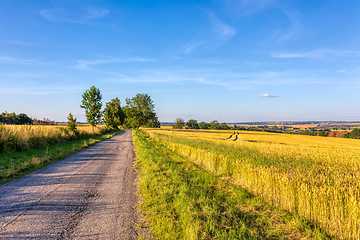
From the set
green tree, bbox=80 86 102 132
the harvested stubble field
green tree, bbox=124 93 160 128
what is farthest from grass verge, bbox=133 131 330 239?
green tree, bbox=124 93 160 128

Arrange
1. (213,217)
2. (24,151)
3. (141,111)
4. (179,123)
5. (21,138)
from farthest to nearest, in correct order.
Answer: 1. (179,123)
2. (141,111)
3. (21,138)
4. (24,151)
5. (213,217)

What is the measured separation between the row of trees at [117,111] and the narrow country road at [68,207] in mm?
35496

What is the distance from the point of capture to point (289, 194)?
5.20 metres

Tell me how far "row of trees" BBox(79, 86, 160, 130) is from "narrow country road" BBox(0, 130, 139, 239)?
3550cm

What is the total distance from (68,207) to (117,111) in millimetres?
90948

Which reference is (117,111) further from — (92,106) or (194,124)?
(194,124)

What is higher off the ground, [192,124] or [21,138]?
[192,124]

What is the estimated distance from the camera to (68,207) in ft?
15.9

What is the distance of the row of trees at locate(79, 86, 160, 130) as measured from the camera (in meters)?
40.5

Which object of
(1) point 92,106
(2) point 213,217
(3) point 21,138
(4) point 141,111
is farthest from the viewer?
(4) point 141,111

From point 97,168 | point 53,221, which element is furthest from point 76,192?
point 97,168

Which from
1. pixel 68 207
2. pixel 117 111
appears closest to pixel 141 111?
pixel 117 111

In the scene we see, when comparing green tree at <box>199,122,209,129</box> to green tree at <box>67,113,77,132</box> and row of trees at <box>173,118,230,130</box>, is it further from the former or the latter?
green tree at <box>67,113,77,132</box>

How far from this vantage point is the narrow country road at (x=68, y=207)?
3.74m
